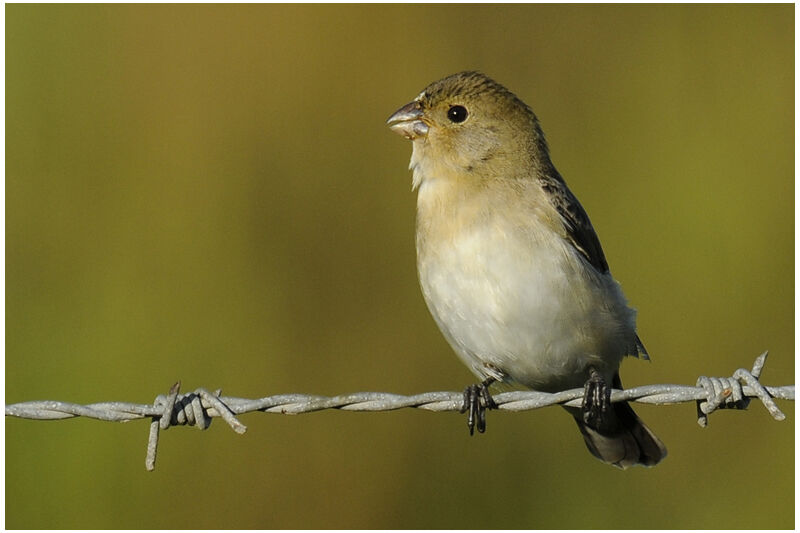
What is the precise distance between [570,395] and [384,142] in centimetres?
457

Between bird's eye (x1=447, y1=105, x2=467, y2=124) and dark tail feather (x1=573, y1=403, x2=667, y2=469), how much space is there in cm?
170

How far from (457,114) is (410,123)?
0.26 m

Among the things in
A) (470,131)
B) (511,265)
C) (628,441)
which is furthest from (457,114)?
(628,441)

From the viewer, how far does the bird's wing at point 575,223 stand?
202 inches

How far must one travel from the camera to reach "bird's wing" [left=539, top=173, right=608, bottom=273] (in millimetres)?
5137

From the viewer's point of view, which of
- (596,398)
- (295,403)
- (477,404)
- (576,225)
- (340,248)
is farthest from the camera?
(340,248)

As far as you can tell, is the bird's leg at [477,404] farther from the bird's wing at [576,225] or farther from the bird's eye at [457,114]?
the bird's eye at [457,114]

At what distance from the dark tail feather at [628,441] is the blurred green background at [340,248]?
1279 mm

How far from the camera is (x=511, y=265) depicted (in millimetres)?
4852

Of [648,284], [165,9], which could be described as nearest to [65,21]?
[165,9]

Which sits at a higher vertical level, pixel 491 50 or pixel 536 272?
pixel 491 50

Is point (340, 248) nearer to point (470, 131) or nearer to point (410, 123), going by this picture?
point (410, 123)

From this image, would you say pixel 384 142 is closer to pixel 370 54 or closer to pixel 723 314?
pixel 370 54

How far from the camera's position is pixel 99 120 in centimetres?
827
